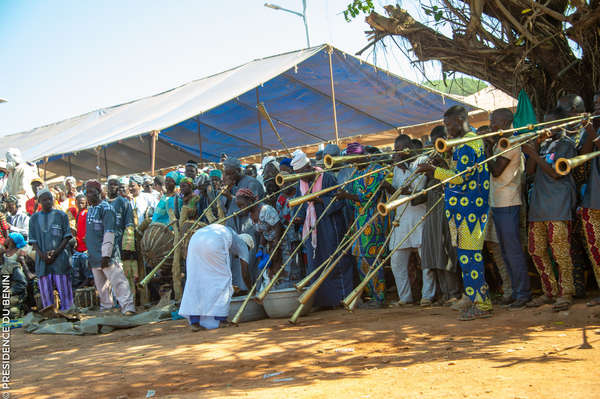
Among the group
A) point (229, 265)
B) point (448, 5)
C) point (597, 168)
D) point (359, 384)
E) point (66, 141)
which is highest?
point (66, 141)

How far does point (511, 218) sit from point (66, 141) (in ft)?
47.4

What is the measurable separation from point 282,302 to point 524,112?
3635 millimetres

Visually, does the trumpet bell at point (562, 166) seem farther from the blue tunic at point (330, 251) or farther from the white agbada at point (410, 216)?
the blue tunic at point (330, 251)

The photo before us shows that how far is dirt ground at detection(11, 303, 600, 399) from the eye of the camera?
142 inches

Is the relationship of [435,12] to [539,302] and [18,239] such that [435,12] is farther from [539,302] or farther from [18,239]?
[18,239]

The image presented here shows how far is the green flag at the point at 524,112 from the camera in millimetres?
7016

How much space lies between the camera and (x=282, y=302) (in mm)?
7023

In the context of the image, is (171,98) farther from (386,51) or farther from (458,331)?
(458,331)

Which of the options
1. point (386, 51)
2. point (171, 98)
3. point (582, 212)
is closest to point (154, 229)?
point (386, 51)

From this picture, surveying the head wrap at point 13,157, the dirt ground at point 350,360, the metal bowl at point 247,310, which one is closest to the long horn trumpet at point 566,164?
the dirt ground at point 350,360

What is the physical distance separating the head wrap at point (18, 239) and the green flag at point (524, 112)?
8.27 m

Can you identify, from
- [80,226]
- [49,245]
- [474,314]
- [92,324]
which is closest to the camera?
[474,314]

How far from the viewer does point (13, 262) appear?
10.2 meters

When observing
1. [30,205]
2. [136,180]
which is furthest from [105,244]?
[30,205]
